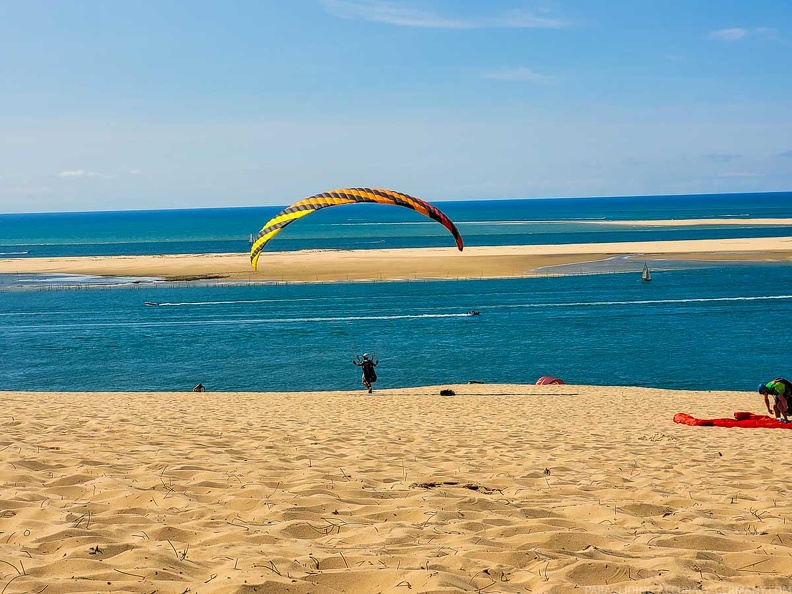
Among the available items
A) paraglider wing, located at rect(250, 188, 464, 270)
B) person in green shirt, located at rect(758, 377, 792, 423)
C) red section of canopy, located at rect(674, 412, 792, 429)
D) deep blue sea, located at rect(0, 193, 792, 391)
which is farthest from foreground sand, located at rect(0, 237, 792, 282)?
red section of canopy, located at rect(674, 412, 792, 429)

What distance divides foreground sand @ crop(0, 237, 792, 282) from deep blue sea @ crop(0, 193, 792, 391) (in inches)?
235

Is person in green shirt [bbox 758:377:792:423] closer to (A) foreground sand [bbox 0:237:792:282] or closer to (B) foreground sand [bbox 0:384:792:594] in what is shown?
(B) foreground sand [bbox 0:384:792:594]

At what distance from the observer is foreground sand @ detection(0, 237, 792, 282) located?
71375mm

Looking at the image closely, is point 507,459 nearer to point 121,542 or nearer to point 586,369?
point 121,542

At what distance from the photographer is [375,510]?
652 cm

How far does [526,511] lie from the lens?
6590mm

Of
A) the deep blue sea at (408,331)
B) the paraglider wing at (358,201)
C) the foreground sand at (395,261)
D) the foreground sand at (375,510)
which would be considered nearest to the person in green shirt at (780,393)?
the foreground sand at (375,510)

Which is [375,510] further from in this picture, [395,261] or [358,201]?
[395,261]

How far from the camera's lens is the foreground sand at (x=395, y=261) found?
71375 mm

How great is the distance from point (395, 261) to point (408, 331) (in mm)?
39691

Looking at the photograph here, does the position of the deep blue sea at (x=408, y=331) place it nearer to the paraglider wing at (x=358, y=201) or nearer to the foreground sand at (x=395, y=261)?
the foreground sand at (x=395, y=261)

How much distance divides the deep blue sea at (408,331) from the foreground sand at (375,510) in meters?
19.0

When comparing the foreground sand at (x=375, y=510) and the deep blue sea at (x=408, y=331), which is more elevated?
the foreground sand at (x=375, y=510)

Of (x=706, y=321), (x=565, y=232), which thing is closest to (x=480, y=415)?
(x=706, y=321)
